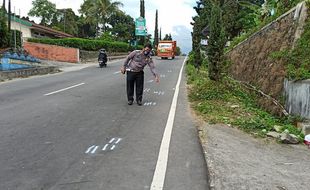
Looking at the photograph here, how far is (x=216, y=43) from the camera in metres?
12.9

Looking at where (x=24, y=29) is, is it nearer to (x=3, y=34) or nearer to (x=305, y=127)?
(x=3, y=34)

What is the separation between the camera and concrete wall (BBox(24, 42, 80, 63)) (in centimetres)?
3849

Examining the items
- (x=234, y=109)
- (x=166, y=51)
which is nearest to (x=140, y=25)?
(x=166, y=51)

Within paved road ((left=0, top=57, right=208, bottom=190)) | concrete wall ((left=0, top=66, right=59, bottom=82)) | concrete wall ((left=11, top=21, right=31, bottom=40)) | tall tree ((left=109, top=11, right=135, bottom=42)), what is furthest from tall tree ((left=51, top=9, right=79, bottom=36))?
paved road ((left=0, top=57, right=208, bottom=190))

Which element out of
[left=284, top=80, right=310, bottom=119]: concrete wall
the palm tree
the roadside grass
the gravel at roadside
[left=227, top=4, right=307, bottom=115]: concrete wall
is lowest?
the gravel at roadside

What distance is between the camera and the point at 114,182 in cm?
473

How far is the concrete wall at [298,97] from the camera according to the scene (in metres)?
8.00

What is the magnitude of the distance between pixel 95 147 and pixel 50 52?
1349 inches

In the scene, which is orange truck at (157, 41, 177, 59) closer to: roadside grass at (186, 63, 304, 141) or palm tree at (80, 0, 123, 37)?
palm tree at (80, 0, 123, 37)

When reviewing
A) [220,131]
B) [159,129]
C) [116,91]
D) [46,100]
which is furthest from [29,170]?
[116,91]

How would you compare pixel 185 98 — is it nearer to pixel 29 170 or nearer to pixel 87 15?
pixel 29 170

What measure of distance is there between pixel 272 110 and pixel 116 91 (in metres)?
6.10

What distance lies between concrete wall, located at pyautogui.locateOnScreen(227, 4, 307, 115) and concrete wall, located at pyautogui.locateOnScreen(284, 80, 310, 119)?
67 cm

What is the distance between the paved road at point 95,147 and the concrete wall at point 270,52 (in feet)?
8.15
